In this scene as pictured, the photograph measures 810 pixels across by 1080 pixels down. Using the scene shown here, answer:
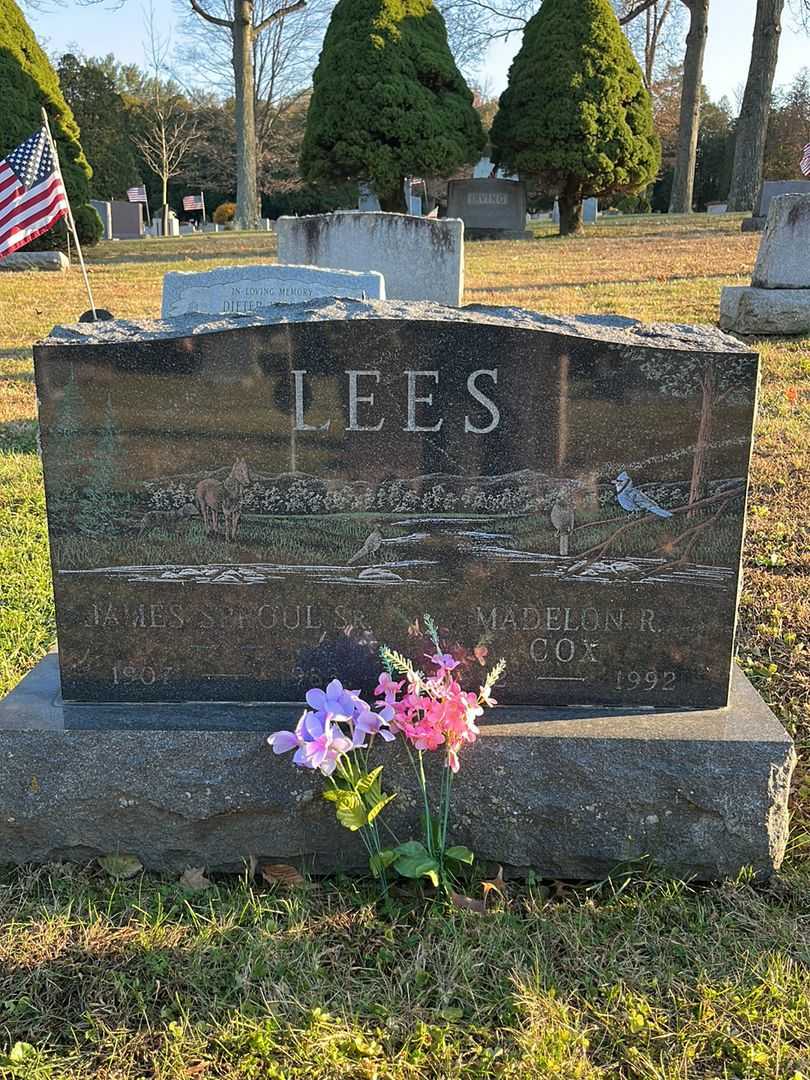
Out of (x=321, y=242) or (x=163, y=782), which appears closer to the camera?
(x=163, y=782)

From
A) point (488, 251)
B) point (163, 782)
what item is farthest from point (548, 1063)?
point (488, 251)

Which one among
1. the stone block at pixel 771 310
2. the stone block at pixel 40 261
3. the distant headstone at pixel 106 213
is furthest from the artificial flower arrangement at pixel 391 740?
the distant headstone at pixel 106 213

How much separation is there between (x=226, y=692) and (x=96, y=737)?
1.23 feet

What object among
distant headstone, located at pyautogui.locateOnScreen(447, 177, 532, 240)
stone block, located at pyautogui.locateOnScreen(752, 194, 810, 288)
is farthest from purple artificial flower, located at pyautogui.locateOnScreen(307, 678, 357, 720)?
distant headstone, located at pyautogui.locateOnScreen(447, 177, 532, 240)

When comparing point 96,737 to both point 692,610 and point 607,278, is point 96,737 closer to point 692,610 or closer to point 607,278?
point 692,610

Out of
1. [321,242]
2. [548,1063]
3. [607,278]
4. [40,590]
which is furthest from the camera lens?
[607,278]

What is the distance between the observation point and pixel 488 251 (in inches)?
679

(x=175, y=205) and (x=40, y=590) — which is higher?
(x=175, y=205)

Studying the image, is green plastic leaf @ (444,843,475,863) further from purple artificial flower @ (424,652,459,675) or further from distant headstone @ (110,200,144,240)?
distant headstone @ (110,200,144,240)

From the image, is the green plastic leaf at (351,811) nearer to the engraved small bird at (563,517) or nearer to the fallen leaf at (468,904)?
the fallen leaf at (468,904)

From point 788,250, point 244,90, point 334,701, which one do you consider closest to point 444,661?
point 334,701

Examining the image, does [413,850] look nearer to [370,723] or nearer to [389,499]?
[370,723]

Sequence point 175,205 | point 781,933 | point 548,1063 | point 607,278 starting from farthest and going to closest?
point 175,205 → point 607,278 → point 781,933 → point 548,1063

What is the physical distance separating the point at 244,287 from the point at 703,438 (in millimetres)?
4224
